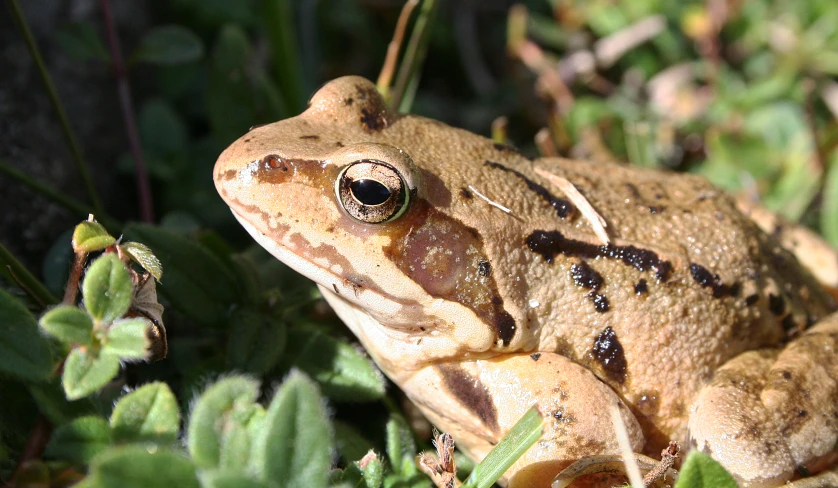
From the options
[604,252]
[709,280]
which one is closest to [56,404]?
[604,252]

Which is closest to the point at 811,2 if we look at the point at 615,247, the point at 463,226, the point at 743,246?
the point at 743,246

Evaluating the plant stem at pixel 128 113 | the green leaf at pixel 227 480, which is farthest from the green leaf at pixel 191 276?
the green leaf at pixel 227 480

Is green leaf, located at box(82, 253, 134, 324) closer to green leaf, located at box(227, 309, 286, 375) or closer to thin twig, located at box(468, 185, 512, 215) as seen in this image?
green leaf, located at box(227, 309, 286, 375)

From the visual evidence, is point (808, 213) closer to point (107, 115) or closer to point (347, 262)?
point (347, 262)

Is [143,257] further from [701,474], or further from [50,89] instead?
[701,474]

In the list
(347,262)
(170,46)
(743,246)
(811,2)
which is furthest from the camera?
(811,2)

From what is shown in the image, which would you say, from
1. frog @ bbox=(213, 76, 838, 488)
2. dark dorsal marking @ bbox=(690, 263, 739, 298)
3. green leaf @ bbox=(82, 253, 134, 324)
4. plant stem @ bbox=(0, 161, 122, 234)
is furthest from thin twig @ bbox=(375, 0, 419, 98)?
green leaf @ bbox=(82, 253, 134, 324)

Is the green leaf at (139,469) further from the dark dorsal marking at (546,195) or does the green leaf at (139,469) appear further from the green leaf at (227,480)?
the dark dorsal marking at (546,195)
